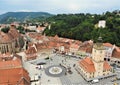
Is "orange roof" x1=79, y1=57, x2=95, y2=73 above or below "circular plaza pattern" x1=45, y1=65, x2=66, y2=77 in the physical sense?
above

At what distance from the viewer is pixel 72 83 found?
45781 millimetres

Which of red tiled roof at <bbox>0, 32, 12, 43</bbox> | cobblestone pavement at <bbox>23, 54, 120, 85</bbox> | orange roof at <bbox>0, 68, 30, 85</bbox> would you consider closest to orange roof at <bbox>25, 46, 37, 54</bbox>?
cobblestone pavement at <bbox>23, 54, 120, 85</bbox>

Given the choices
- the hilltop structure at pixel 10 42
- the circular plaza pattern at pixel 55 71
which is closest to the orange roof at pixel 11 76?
the circular plaza pattern at pixel 55 71

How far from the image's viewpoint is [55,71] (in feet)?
177

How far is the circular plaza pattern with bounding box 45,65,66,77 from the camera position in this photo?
169 ft

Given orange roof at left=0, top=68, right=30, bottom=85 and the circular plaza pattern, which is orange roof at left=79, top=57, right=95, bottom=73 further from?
orange roof at left=0, top=68, right=30, bottom=85

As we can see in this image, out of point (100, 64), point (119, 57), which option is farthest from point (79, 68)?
point (119, 57)

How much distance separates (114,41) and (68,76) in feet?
124

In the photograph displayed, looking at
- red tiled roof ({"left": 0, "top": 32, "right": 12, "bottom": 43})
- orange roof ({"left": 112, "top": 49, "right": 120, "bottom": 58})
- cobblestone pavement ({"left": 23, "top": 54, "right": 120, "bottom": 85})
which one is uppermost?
red tiled roof ({"left": 0, "top": 32, "right": 12, "bottom": 43})

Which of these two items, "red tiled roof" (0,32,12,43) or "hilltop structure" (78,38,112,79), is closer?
"hilltop structure" (78,38,112,79)

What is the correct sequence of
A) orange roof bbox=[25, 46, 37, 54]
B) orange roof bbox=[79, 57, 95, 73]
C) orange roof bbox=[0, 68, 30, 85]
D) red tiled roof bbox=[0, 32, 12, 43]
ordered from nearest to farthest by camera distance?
orange roof bbox=[0, 68, 30, 85], orange roof bbox=[79, 57, 95, 73], orange roof bbox=[25, 46, 37, 54], red tiled roof bbox=[0, 32, 12, 43]

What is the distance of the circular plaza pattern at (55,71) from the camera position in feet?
169

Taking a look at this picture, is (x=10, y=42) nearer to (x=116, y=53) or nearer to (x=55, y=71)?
(x=55, y=71)

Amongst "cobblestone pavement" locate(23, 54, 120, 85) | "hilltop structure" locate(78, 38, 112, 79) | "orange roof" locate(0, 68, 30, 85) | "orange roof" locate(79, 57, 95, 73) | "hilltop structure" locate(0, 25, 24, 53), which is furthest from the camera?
"hilltop structure" locate(0, 25, 24, 53)
